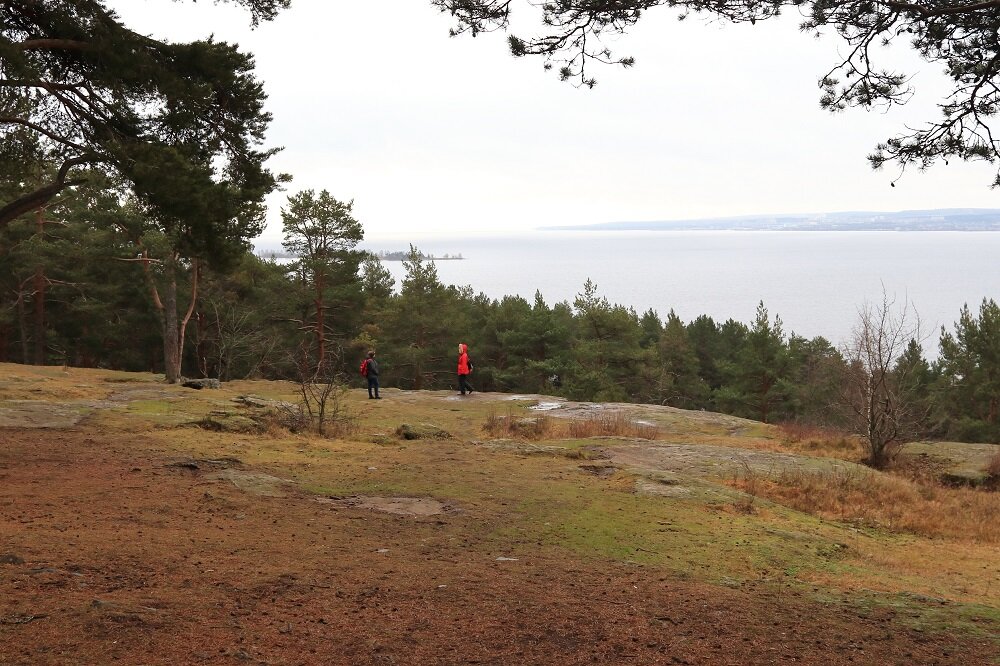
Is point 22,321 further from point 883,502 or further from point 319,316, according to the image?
point 883,502

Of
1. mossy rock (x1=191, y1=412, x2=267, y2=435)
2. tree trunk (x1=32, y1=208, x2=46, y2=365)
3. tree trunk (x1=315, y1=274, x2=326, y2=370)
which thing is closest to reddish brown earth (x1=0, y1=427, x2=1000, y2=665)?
mossy rock (x1=191, y1=412, x2=267, y2=435)

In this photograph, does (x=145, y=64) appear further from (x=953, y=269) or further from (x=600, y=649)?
(x=953, y=269)

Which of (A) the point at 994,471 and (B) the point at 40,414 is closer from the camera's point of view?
(B) the point at 40,414

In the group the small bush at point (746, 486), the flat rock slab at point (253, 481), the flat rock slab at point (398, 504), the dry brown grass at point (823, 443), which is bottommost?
the dry brown grass at point (823, 443)

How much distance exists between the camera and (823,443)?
17.5m

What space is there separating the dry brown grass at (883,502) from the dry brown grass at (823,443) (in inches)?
132

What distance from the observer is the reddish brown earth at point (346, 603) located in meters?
4.39

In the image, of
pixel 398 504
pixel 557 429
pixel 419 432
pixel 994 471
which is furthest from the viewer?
pixel 557 429

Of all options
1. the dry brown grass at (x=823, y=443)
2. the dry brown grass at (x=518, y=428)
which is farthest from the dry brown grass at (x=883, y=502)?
the dry brown grass at (x=518, y=428)

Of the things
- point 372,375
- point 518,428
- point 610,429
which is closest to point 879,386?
point 610,429

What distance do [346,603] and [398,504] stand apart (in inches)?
134

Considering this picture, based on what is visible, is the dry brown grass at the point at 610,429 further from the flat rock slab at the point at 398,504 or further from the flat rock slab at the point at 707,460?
the flat rock slab at the point at 398,504

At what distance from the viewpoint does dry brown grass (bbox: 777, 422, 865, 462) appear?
16656mm

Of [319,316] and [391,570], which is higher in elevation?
[319,316]
